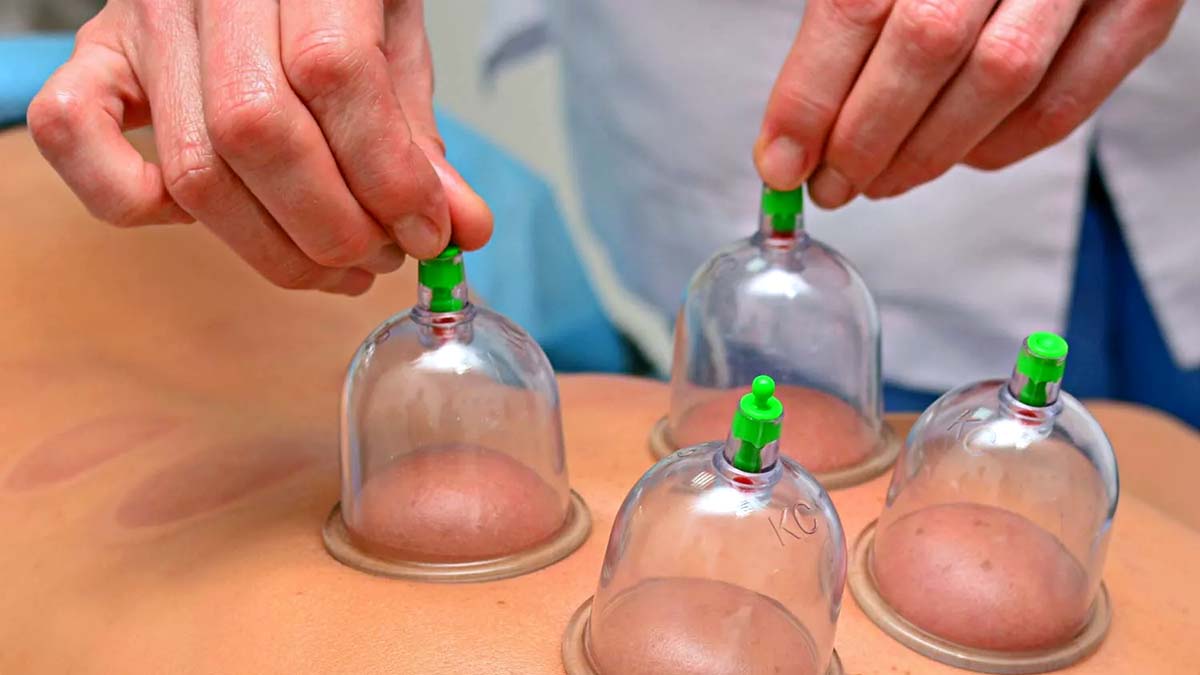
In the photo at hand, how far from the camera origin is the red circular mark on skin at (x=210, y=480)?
0.82m

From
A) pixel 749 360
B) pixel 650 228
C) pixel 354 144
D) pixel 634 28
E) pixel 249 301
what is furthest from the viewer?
pixel 650 228

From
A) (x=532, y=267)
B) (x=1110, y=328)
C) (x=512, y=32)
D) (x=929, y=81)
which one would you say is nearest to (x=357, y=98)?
(x=929, y=81)

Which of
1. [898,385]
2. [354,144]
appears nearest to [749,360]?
[354,144]

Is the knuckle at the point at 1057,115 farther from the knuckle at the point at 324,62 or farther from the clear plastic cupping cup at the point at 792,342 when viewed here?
the knuckle at the point at 324,62

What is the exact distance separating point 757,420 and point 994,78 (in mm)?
313

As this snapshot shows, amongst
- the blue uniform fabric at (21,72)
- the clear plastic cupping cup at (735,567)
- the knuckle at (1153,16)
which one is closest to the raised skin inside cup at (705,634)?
the clear plastic cupping cup at (735,567)

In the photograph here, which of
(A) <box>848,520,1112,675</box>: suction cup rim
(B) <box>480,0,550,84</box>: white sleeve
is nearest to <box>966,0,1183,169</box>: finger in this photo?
(A) <box>848,520,1112,675</box>: suction cup rim

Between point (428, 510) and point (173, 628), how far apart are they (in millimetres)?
162

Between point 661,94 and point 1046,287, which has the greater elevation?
point 661,94

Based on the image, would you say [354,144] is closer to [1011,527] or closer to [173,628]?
[173,628]

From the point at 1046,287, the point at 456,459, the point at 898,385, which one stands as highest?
the point at 456,459

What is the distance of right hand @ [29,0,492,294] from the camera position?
65 centimetres

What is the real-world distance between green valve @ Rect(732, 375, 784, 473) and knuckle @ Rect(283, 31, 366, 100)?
272 mm

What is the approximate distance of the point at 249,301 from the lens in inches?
41.8
